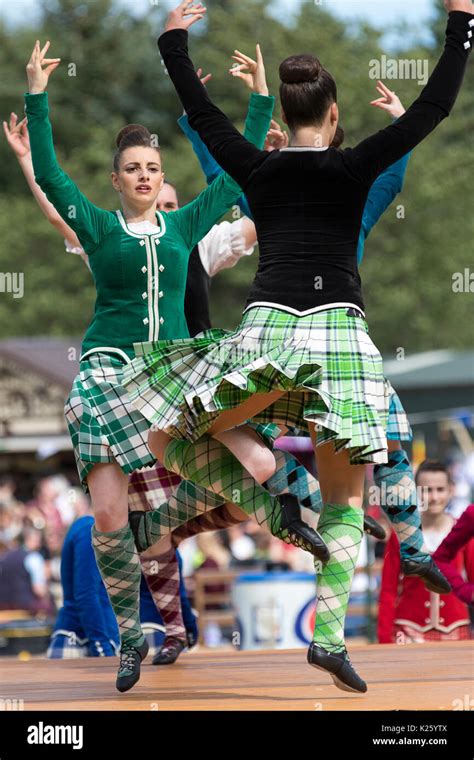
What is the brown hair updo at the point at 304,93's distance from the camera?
4512 millimetres

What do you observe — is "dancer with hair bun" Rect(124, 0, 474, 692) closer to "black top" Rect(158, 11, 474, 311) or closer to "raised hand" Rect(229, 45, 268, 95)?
"black top" Rect(158, 11, 474, 311)

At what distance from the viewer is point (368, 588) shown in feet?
32.0

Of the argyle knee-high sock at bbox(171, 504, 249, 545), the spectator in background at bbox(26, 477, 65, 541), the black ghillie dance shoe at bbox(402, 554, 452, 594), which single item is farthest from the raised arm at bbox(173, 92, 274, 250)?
the spectator in background at bbox(26, 477, 65, 541)

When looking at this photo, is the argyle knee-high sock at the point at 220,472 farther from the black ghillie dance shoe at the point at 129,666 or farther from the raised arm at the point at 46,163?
the raised arm at the point at 46,163

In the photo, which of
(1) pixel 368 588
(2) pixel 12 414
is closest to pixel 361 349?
(1) pixel 368 588

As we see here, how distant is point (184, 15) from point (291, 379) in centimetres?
142

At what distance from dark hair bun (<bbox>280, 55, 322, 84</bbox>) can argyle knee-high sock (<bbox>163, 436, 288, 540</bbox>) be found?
3.96ft

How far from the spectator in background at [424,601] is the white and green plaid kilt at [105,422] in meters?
2.13

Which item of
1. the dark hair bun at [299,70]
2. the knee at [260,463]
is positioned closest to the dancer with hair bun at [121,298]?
the dark hair bun at [299,70]

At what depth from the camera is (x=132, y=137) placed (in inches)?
214
